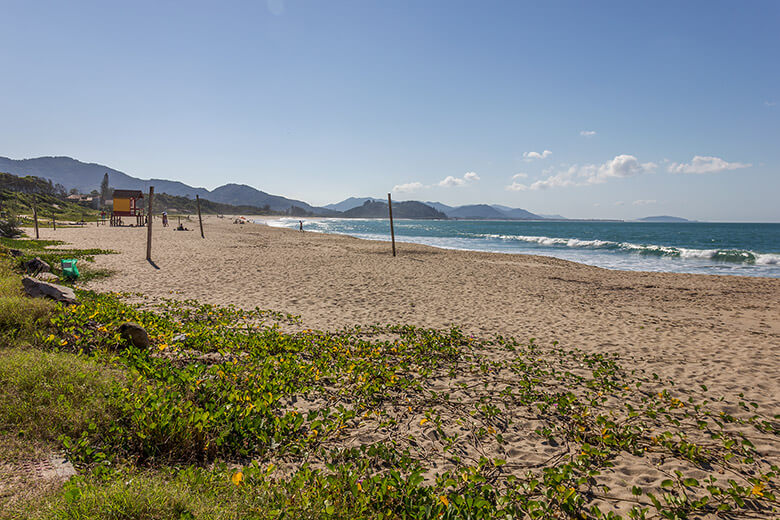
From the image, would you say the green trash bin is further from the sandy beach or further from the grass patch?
the grass patch

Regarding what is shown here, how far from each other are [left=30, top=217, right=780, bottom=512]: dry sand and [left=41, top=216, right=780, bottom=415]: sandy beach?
4 centimetres

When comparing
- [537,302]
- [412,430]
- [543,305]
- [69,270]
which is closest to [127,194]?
[69,270]

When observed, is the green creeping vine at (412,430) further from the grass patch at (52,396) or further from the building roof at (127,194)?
the building roof at (127,194)

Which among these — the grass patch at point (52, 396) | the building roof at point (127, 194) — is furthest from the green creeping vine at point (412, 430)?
the building roof at point (127, 194)

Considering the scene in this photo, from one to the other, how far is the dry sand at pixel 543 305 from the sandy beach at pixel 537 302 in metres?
0.04

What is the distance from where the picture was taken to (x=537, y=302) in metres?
11.3

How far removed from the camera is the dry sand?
5669mm

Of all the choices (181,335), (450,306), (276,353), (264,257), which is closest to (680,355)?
(450,306)

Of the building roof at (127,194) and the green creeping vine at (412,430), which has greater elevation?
the building roof at (127,194)

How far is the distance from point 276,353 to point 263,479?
11.0ft

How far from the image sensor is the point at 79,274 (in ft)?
37.1

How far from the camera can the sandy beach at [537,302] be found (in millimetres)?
6951

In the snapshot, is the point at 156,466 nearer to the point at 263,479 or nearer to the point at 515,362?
the point at 263,479

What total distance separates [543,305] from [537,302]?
372 mm
